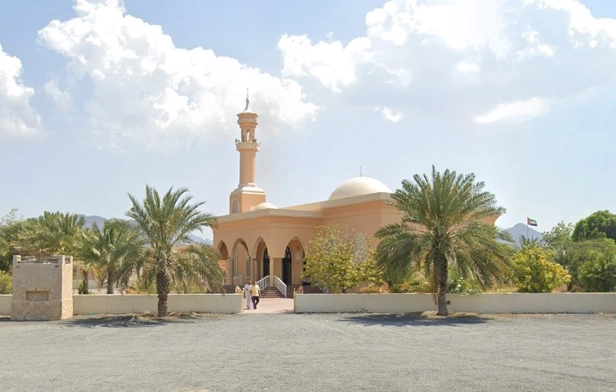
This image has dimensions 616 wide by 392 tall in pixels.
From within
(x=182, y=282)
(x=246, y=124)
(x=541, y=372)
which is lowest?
(x=541, y=372)

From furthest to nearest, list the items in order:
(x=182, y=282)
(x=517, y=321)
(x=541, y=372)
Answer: (x=182, y=282)
(x=517, y=321)
(x=541, y=372)

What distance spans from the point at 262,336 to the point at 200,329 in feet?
9.61

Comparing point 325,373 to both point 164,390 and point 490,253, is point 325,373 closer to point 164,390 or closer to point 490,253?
point 164,390

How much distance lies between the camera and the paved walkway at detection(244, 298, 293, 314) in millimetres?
25188

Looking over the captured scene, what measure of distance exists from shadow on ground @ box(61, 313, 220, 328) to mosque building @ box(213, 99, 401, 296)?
10.1 meters

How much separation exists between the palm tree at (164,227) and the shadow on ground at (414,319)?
560 cm

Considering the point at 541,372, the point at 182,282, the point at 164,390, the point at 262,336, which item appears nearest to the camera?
the point at 164,390

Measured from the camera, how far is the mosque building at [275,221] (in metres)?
32.6

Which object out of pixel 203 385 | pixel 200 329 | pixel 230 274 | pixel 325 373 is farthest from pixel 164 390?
pixel 230 274

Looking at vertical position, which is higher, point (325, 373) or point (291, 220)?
point (291, 220)

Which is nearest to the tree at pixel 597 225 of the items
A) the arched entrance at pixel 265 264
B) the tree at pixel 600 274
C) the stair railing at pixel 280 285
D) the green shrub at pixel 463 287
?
the arched entrance at pixel 265 264

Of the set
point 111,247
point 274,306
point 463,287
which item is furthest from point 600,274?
point 111,247

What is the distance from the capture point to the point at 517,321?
21375mm

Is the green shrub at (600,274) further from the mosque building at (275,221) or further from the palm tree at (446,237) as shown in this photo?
the mosque building at (275,221)
